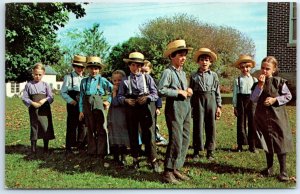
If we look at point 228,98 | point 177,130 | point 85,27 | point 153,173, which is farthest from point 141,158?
point 85,27

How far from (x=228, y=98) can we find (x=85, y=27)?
197cm

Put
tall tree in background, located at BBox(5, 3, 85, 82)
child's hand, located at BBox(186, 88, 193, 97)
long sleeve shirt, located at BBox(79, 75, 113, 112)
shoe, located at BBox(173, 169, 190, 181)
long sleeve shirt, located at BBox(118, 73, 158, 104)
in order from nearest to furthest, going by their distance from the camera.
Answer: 1. child's hand, located at BBox(186, 88, 193, 97)
2. long sleeve shirt, located at BBox(118, 73, 158, 104)
3. shoe, located at BBox(173, 169, 190, 181)
4. long sleeve shirt, located at BBox(79, 75, 113, 112)
5. tall tree in background, located at BBox(5, 3, 85, 82)

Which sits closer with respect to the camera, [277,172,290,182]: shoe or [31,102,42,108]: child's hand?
[277,172,290,182]: shoe

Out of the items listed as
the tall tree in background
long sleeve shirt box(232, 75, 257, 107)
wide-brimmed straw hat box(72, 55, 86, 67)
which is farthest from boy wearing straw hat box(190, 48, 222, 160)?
the tall tree in background

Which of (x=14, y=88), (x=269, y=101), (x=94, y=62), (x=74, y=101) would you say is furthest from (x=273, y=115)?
(x=14, y=88)

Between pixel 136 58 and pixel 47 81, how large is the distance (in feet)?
3.90

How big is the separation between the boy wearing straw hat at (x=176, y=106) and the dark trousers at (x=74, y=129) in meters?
1.17

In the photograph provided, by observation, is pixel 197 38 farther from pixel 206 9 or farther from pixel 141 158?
pixel 141 158

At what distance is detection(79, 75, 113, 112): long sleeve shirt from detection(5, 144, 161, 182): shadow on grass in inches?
28.7

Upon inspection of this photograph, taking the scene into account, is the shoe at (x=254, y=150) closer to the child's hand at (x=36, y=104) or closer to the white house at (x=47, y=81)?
the white house at (x=47, y=81)

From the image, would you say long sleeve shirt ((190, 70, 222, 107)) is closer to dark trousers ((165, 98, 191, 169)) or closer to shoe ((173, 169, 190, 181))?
dark trousers ((165, 98, 191, 169))

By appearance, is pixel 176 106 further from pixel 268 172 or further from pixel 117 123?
pixel 268 172

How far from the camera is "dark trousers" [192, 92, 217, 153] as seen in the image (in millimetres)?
6352

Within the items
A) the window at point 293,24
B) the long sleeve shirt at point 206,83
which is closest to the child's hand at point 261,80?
the long sleeve shirt at point 206,83
